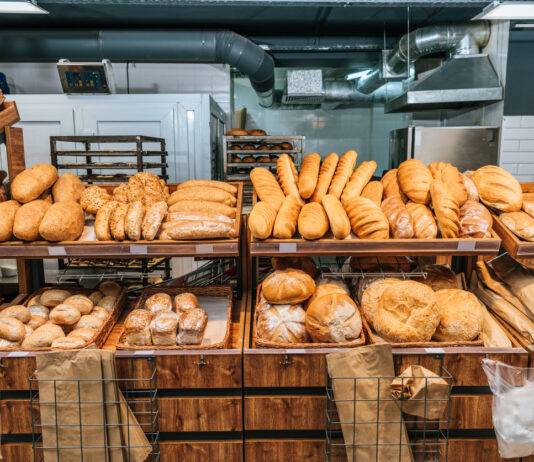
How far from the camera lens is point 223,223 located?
5.79 feet

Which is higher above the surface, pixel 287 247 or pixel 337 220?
pixel 337 220

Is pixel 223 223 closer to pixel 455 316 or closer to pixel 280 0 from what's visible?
pixel 455 316

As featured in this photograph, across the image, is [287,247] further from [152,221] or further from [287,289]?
[152,221]

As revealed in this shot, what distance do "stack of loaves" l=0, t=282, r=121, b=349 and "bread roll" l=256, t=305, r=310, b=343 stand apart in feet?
2.23

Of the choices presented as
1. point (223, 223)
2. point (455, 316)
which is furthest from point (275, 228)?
point (455, 316)

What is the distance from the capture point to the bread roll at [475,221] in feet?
5.70

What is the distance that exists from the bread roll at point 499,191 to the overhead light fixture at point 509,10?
128 centimetres

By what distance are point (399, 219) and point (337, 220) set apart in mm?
282

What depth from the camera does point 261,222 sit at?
1.65 meters

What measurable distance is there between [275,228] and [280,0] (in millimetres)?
2181

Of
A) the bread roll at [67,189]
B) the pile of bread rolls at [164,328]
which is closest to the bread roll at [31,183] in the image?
the bread roll at [67,189]

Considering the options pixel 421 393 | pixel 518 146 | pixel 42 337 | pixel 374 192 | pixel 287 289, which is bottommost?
pixel 421 393

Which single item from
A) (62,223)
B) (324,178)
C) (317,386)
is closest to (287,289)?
(317,386)

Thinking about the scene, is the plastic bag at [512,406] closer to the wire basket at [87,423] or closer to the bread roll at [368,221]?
the bread roll at [368,221]
